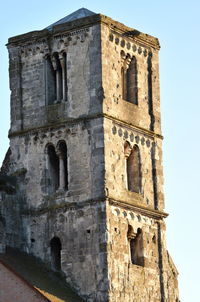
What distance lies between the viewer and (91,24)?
176 feet

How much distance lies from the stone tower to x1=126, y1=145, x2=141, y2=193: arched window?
0.03 meters

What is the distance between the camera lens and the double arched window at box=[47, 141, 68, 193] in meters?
53.2

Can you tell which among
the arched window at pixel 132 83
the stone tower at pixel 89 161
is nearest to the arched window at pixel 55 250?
the stone tower at pixel 89 161

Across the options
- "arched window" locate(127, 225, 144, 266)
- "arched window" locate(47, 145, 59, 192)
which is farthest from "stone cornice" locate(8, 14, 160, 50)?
"arched window" locate(127, 225, 144, 266)

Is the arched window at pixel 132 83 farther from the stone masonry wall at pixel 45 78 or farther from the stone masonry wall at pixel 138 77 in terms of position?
the stone masonry wall at pixel 45 78

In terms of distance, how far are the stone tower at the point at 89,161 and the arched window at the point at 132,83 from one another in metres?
0.04

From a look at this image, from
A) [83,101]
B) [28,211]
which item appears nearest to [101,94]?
[83,101]

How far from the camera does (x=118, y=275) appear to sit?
169 ft

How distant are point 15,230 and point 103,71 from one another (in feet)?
20.4

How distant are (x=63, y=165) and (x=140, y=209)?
10.0ft

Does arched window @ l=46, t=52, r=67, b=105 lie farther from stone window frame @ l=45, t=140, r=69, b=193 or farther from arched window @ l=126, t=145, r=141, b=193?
arched window @ l=126, t=145, r=141, b=193

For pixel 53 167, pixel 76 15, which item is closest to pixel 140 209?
pixel 53 167

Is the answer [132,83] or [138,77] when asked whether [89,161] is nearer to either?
[132,83]

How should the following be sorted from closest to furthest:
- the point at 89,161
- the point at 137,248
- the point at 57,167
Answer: the point at 89,161
the point at 137,248
the point at 57,167
